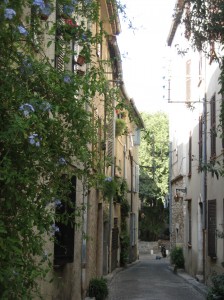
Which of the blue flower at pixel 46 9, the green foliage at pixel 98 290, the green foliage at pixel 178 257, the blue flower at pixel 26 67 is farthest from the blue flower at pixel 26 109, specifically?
the green foliage at pixel 178 257

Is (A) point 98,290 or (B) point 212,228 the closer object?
(A) point 98,290

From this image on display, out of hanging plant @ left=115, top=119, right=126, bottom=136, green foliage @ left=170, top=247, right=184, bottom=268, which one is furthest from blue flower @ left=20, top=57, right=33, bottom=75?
green foliage @ left=170, top=247, right=184, bottom=268

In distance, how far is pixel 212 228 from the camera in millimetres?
16203

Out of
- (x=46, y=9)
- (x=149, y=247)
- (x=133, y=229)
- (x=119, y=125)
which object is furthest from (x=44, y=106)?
(x=149, y=247)

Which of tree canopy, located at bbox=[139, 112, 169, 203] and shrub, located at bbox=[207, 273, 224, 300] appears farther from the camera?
tree canopy, located at bbox=[139, 112, 169, 203]

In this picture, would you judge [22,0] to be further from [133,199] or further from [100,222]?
[133,199]

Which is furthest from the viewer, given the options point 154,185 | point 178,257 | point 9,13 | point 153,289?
point 154,185

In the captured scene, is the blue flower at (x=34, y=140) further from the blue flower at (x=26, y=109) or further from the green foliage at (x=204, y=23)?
the green foliage at (x=204, y=23)

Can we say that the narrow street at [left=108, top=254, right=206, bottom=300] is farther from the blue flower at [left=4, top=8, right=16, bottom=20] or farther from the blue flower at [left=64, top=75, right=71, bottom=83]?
the blue flower at [left=4, top=8, right=16, bottom=20]

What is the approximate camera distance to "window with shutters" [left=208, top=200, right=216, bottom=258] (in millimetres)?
15836

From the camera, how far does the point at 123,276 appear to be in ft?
71.3

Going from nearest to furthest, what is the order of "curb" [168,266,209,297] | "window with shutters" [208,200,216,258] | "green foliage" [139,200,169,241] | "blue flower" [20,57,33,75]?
"blue flower" [20,57,33,75]
"curb" [168,266,209,297]
"window with shutters" [208,200,216,258]
"green foliage" [139,200,169,241]

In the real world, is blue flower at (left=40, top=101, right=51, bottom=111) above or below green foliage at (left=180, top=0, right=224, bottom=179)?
below

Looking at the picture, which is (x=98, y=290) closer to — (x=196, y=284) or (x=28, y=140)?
(x=196, y=284)
